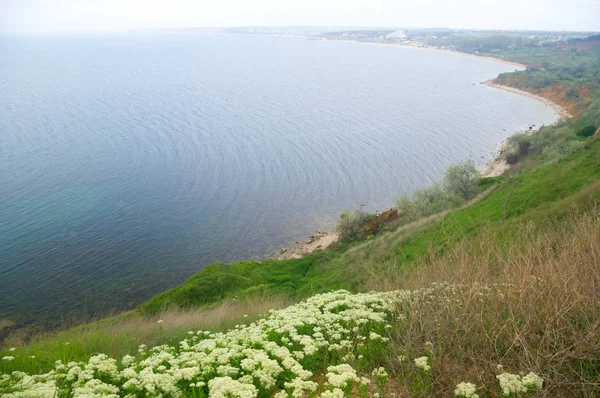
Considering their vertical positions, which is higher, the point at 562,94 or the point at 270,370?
the point at 562,94

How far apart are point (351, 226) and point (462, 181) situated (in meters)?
12.3

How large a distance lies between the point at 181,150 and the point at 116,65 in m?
94.8

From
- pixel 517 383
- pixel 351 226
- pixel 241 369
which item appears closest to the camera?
pixel 517 383

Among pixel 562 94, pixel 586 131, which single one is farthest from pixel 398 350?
pixel 562 94

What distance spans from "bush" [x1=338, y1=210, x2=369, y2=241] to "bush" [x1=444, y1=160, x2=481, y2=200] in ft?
30.6

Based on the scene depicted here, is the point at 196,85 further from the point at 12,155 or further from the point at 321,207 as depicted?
the point at 321,207

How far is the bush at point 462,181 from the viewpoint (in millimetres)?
38781

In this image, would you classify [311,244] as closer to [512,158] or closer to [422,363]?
[422,363]

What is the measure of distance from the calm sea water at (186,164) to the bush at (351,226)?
4.08m

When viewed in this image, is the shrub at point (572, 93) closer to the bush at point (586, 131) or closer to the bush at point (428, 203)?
the bush at point (586, 131)

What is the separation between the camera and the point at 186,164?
51.3 meters

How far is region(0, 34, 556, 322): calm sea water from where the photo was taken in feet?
102

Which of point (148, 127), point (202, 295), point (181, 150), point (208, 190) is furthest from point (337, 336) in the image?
point (148, 127)

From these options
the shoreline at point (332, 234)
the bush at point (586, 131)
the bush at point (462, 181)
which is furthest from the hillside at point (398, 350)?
the bush at point (586, 131)
